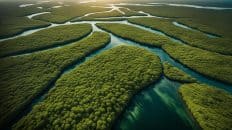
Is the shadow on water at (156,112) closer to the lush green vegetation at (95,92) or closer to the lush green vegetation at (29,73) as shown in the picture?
the lush green vegetation at (95,92)

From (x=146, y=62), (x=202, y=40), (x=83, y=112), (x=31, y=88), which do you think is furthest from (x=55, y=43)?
(x=202, y=40)

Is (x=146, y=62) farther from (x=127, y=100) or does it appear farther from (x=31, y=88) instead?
(x=31, y=88)

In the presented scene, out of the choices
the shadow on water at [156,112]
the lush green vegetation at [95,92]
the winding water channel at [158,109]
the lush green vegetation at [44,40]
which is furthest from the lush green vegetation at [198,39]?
the lush green vegetation at [44,40]

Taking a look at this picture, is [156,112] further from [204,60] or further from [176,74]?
[204,60]

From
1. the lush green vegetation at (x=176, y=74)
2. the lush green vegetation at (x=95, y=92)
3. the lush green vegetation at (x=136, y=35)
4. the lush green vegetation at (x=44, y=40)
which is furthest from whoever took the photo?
the lush green vegetation at (x=136, y=35)

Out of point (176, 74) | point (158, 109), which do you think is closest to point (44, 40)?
point (176, 74)

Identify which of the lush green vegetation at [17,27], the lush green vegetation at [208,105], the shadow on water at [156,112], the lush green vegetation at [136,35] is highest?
the lush green vegetation at [136,35]

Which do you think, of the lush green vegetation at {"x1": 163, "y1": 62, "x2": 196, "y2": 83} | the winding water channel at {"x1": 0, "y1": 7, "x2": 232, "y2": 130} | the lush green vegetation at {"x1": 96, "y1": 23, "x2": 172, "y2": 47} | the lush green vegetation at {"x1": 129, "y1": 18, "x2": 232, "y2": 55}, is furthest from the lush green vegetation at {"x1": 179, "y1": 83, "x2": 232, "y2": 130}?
the lush green vegetation at {"x1": 96, "y1": 23, "x2": 172, "y2": 47}
